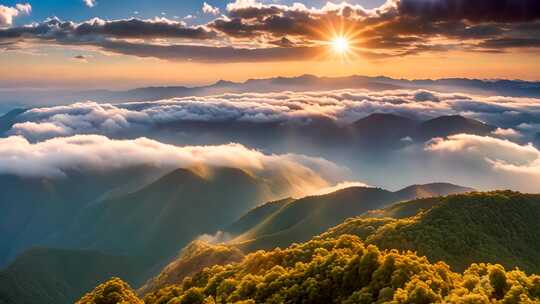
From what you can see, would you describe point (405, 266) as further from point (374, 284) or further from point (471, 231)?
point (471, 231)

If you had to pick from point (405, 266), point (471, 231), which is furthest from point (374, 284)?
point (471, 231)

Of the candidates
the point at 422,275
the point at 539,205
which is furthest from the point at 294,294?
the point at 539,205

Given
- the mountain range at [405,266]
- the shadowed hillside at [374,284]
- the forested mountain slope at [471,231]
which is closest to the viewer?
the shadowed hillside at [374,284]

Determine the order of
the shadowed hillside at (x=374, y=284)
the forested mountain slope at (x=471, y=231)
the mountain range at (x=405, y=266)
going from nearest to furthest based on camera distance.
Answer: the shadowed hillside at (x=374, y=284)
the mountain range at (x=405, y=266)
the forested mountain slope at (x=471, y=231)

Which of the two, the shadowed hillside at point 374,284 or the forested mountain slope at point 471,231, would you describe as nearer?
the shadowed hillside at point 374,284

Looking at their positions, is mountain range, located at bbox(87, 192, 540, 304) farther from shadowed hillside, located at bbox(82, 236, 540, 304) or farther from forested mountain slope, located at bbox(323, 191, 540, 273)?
forested mountain slope, located at bbox(323, 191, 540, 273)

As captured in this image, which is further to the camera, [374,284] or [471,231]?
[471,231]

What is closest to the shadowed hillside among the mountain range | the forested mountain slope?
the mountain range

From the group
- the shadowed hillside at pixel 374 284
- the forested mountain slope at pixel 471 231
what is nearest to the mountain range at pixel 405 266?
the shadowed hillside at pixel 374 284

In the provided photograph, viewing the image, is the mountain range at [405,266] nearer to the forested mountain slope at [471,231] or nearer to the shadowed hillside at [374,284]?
the shadowed hillside at [374,284]

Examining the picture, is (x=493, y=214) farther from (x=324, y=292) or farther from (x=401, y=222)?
(x=324, y=292)

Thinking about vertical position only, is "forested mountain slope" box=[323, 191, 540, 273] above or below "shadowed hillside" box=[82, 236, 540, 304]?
below
